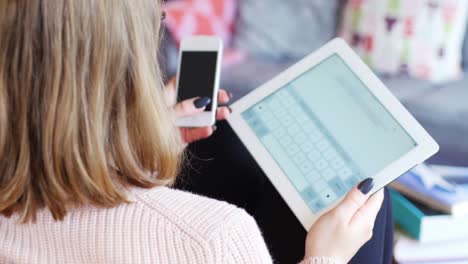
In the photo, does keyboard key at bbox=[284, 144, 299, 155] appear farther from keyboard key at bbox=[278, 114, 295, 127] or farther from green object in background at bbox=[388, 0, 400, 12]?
green object in background at bbox=[388, 0, 400, 12]

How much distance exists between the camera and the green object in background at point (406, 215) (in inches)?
37.8

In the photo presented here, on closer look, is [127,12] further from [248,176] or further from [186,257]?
→ [248,176]

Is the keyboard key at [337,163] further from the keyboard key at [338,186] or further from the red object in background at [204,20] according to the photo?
the red object in background at [204,20]

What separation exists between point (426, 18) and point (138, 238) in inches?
47.0

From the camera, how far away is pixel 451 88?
1.60 metres

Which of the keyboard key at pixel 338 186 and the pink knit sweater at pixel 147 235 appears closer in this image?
the pink knit sweater at pixel 147 235

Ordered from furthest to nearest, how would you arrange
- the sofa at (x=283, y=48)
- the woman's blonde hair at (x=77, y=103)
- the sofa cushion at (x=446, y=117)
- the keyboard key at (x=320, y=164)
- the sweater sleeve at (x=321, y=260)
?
the sofa at (x=283, y=48)
the sofa cushion at (x=446, y=117)
the keyboard key at (x=320, y=164)
the sweater sleeve at (x=321, y=260)
the woman's blonde hair at (x=77, y=103)

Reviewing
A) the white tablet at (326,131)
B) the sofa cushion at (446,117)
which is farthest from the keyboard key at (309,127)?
the sofa cushion at (446,117)

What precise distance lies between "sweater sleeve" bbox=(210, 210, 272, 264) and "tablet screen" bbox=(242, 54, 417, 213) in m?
0.16

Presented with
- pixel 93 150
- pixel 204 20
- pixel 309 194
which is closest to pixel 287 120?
pixel 309 194

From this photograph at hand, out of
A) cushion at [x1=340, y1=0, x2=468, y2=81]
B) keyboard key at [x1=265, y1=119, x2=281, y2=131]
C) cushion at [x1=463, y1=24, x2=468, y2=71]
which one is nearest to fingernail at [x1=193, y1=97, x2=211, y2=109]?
keyboard key at [x1=265, y1=119, x2=281, y2=131]

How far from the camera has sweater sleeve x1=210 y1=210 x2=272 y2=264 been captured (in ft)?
1.95

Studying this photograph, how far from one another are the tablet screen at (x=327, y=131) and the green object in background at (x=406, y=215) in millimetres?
244

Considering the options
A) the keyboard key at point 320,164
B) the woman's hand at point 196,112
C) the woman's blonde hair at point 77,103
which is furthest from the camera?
the woman's hand at point 196,112
